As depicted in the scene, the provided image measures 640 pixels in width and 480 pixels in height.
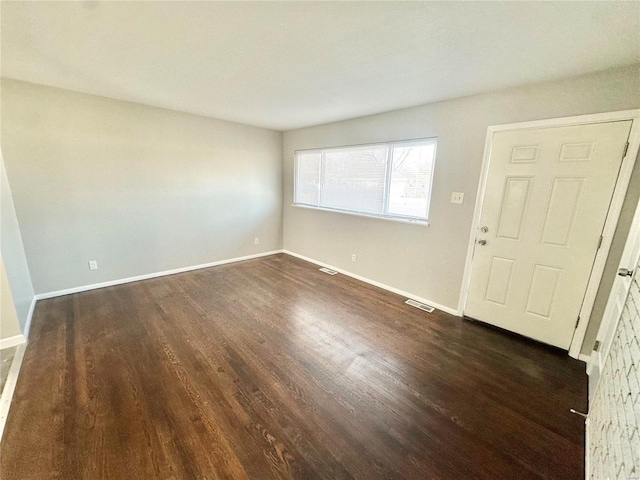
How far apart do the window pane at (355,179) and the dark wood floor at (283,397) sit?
1.64 metres

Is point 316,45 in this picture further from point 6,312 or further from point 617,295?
point 6,312

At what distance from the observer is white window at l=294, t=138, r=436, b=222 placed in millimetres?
3090

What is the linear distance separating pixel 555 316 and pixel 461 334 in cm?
79

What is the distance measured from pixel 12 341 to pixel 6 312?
0.27 m

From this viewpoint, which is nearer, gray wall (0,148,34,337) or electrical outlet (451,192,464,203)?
gray wall (0,148,34,337)

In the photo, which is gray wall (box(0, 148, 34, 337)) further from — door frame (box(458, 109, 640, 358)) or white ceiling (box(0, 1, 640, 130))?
door frame (box(458, 109, 640, 358))

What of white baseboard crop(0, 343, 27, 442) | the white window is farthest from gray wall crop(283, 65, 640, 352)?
white baseboard crop(0, 343, 27, 442)

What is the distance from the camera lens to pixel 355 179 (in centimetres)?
384

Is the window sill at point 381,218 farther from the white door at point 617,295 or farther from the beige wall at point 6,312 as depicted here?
the beige wall at point 6,312

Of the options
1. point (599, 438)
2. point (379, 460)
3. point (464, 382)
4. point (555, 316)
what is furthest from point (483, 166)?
point (379, 460)

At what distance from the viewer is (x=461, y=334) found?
2.52m

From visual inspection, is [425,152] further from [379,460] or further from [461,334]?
[379,460]

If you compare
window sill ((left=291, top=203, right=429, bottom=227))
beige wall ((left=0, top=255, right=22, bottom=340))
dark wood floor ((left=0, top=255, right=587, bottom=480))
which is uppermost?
window sill ((left=291, top=203, right=429, bottom=227))

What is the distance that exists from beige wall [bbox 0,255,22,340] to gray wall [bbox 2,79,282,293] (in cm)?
102
